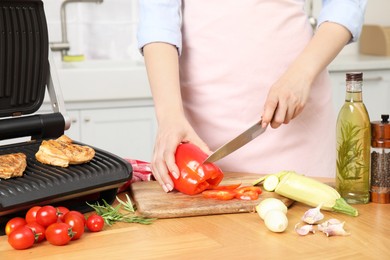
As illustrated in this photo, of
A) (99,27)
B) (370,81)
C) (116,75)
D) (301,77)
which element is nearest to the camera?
(301,77)

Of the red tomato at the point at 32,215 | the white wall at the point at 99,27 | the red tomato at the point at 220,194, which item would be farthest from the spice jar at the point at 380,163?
the white wall at the point at 99,27

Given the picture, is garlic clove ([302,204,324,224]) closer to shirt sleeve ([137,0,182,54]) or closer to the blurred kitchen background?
shirt sleeve ([137,0,182,54])

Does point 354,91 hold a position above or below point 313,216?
above

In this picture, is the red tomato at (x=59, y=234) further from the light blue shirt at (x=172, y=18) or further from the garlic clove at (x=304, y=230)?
the light blue shirt at (x=172, y=18)

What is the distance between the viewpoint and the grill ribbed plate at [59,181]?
1131mm

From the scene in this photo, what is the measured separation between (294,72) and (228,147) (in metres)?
0.24

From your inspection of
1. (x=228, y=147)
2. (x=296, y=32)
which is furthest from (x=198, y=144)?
(x=296, y=32)

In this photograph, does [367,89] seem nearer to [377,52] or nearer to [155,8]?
[377,52]

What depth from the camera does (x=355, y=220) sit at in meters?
1.19

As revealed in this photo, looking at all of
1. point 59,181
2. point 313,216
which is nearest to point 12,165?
point 59,181

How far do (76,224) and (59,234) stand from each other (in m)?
0.04

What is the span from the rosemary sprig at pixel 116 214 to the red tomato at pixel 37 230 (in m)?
0.13

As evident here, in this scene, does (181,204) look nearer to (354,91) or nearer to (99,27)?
(354,91)

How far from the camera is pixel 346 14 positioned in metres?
1.58
